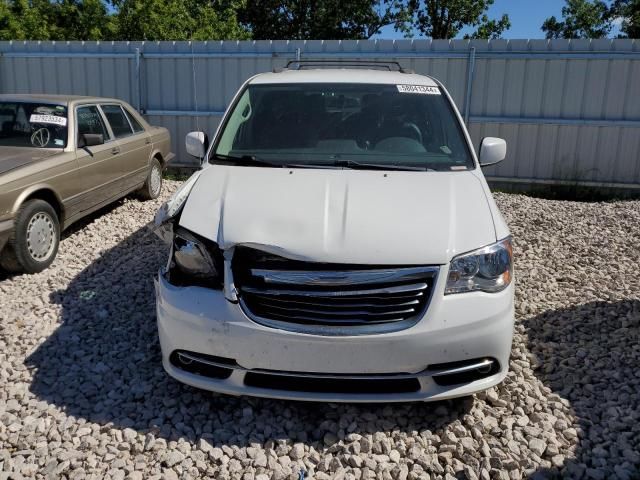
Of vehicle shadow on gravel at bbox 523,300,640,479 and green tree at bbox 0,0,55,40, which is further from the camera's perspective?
green tree at bbox 0,0,55,40

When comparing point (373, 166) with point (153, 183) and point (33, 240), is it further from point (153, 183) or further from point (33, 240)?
point (153, 183)

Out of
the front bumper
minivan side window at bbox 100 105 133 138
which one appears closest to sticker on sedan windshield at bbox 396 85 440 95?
the front bumper

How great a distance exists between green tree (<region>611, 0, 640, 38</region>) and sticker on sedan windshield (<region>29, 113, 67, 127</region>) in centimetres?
2898

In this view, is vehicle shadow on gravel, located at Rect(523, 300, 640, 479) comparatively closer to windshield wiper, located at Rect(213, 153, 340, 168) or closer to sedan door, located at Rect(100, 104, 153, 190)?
windshield wiper, located at Rect(213, 153, 340, 168)

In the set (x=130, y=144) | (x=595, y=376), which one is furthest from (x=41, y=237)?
(x=595, y=376)

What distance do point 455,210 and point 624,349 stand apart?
1.84 meters

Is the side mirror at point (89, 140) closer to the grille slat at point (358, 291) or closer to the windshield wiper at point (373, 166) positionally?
the windshield wiper at point (373, 166)

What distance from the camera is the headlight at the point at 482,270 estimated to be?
284 cm

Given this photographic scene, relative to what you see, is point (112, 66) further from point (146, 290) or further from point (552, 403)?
point (552, 403)

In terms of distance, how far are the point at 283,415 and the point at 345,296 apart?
870mm

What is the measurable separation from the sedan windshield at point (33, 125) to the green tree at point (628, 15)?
95.2 ft

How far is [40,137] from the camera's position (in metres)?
5.84

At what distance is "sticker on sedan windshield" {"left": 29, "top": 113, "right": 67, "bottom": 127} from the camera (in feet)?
19.4

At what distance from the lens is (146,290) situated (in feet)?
15.8
